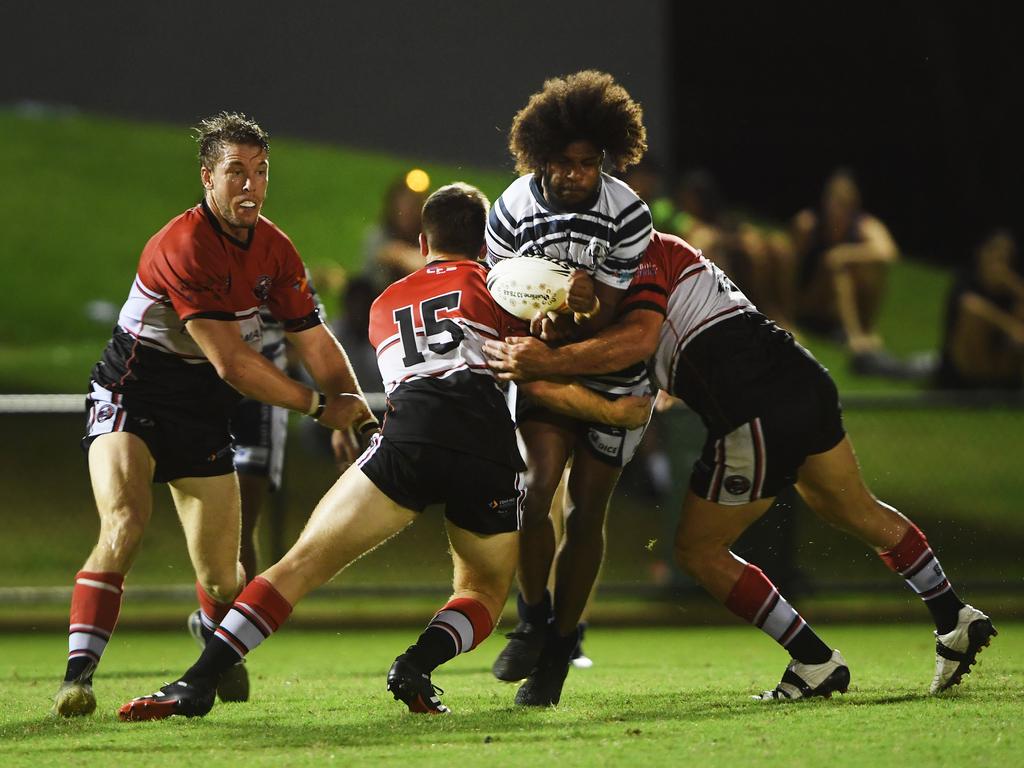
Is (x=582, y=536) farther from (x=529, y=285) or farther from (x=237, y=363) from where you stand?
(x=237, y=363)

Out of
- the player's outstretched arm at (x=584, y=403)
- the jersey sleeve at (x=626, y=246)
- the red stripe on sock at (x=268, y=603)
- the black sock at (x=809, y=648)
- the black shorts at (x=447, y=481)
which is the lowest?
the black sock at (x=809, y=648)

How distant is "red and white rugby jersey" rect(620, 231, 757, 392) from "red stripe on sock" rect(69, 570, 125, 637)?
2230 mm

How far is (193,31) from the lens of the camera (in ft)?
53.9

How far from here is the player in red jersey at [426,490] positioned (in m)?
5.49

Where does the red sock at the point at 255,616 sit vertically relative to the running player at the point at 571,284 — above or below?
below

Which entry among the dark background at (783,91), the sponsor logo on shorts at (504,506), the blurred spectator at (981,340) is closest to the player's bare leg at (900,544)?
the sponsor logo on shorts at (504,506)

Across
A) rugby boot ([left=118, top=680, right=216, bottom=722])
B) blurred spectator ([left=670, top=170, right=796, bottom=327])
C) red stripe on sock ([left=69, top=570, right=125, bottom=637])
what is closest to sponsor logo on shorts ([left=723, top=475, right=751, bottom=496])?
rugby boot ([left=118, top=680, right=216, bottom=722])

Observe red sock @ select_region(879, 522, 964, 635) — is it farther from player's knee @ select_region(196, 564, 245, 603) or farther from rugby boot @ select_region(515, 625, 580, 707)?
player's knee @ select_region(196, 564, 245, 603)

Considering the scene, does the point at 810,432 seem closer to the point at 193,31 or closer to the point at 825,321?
the point at 825,321

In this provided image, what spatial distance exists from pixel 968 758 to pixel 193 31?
13698mm

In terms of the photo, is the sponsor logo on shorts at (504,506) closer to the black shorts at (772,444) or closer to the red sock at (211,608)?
the black shorts at (772,444)

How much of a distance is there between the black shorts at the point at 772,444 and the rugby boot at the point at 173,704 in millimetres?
2052

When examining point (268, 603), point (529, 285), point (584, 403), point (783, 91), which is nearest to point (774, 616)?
point (584, 403)

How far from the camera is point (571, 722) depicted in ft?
17.9
